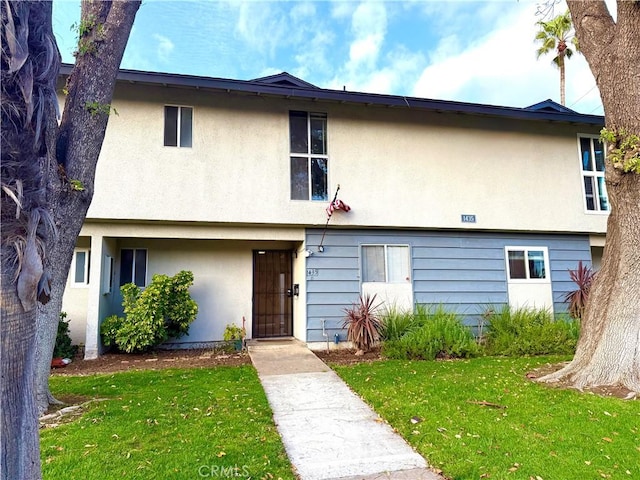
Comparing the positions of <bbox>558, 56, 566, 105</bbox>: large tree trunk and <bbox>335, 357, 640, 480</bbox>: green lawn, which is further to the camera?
<bbox>558, 56, 566, 105</bbox>: large tree trunk

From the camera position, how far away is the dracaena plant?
9.51 metres

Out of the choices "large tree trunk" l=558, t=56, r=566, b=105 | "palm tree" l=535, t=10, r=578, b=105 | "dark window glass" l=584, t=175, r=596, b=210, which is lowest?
"dark window glass" l=584, t=175, r=596, b=210

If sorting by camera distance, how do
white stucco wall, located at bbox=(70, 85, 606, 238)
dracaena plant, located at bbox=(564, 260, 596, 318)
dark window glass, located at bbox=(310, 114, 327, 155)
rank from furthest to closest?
dracaena plant, located at bbox=(564, 260, 596, 318)
dark window glass, located at bbox=(310, 114, 327, 155)
white stucco wall, located at bbox=(70, 85, 606, 238)

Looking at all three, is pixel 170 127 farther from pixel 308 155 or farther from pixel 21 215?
pixel 21 215

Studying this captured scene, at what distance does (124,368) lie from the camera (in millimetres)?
7121

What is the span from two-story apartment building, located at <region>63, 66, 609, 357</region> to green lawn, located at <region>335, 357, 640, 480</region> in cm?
332

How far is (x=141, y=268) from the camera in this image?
9391 mm

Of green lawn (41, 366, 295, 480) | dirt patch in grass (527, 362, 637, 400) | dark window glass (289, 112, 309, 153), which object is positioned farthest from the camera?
dark window glass (289, 112, 309, 153)

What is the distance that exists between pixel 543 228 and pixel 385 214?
4.17m

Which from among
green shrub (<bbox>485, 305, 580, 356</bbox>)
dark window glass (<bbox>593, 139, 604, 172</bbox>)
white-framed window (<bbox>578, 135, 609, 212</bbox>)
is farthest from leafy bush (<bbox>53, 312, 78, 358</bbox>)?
dark window glass (<bbox>593, 139, 604, 172</bbox>)

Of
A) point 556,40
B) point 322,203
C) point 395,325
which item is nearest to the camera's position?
point 395,325

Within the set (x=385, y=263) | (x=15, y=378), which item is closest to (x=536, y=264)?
(x=385, y=263)

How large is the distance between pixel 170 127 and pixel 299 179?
9.61ft

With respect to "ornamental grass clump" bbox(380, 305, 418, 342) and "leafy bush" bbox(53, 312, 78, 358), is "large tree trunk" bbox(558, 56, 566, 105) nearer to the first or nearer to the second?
"ornamental grass clump" bbox(380, 305, 418, 342)
